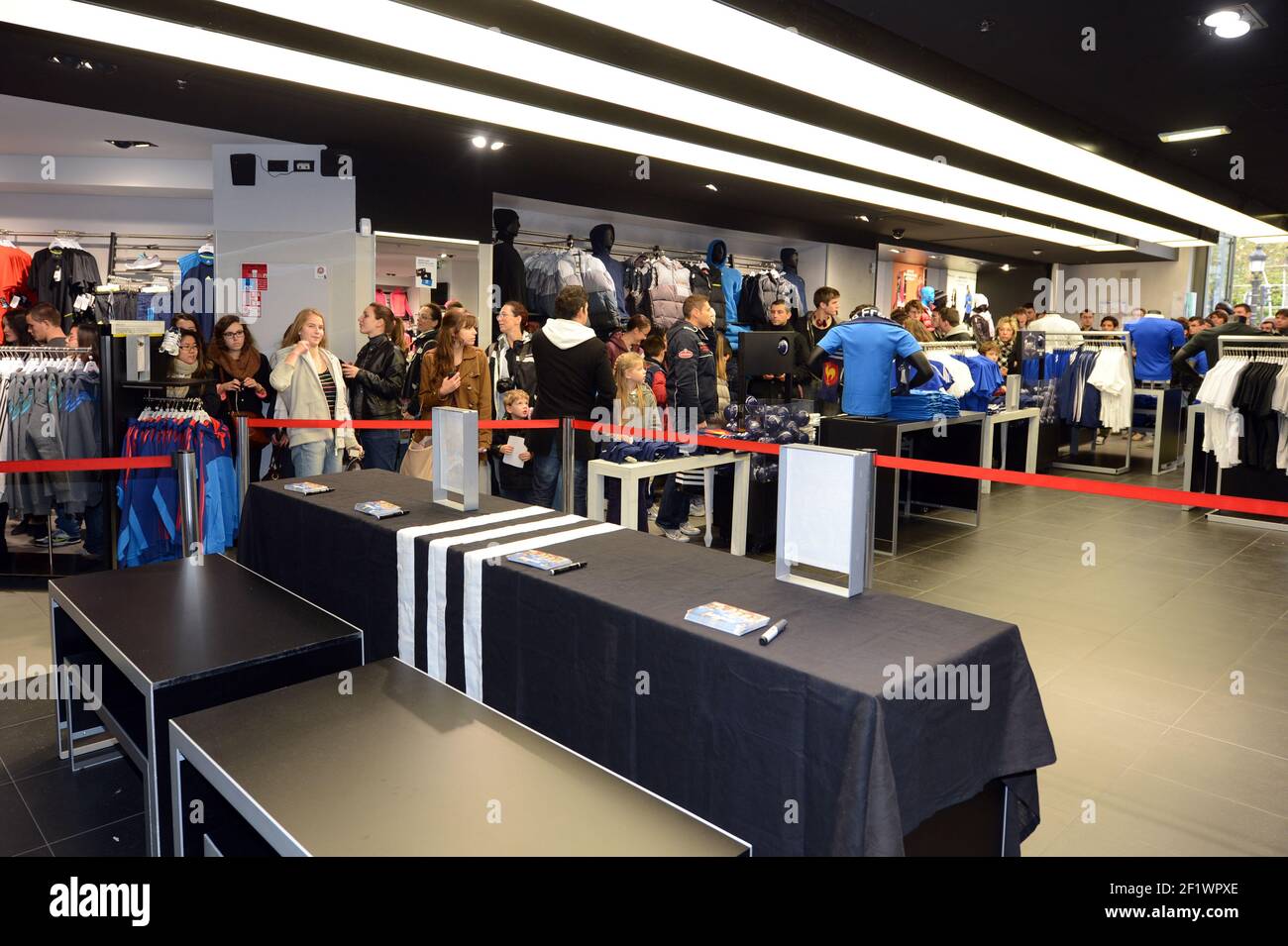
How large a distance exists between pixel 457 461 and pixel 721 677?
1.38 meters

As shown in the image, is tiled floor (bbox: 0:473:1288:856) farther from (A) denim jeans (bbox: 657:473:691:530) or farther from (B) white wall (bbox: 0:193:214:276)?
(B) white wall (bbox: 0:193:214:276)

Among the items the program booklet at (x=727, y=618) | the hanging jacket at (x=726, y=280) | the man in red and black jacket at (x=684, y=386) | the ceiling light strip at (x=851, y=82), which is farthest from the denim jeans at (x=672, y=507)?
the hanging jacket at (x=726, y=280)

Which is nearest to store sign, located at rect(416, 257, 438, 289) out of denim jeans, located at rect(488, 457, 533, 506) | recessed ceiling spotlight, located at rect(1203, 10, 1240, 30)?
denim jeans, located at rect(488, 457, 533, 506)

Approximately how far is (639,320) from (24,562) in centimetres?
428

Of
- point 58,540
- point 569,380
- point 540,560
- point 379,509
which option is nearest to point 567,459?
point 569,380

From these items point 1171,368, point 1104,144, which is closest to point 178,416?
point 1104,144

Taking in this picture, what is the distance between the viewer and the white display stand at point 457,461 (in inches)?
106

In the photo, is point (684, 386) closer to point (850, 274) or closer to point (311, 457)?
point (311, 457)

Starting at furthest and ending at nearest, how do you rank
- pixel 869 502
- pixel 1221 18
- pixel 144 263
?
pixel 144 263 → pixel 1221 18 → pixel 869 502

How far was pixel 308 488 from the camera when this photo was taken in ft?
9.87

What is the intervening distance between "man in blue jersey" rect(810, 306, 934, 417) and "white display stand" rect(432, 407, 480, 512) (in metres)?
3.76

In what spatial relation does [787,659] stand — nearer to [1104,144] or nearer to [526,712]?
[526,712]

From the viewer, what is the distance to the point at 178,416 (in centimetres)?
483

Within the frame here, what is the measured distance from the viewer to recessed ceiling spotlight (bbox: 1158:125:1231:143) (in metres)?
6.80
